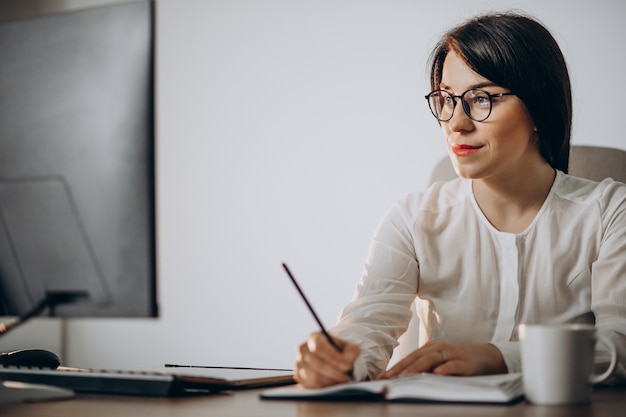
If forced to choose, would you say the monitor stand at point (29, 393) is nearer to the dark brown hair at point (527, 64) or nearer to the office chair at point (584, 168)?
the office chair at point (584, 168)

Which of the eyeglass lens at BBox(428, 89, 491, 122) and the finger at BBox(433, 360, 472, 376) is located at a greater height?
the eyeglass lens at BBox(428, 89, 491, 122)

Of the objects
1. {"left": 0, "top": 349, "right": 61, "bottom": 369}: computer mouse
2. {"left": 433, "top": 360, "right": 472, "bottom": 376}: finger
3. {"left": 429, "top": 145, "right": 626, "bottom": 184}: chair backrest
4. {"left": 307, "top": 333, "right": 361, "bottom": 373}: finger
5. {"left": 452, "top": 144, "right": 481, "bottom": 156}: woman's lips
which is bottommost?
{"left": 0, "top": 349, "right": 61, "bottom": 369}: computer mouse

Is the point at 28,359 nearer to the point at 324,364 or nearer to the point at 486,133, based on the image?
the point at 324,364

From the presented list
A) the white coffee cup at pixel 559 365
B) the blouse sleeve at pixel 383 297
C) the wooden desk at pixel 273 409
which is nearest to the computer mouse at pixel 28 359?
the wooden desk at pixel 273 409

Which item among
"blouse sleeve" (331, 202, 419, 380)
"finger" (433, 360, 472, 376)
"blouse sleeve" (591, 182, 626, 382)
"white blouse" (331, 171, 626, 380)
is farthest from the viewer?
"white blouse" (331, 171, 626, 380)

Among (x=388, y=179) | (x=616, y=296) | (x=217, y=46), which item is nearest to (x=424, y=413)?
(x=616, y=296)

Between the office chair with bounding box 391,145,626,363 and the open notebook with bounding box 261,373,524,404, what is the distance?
657mm

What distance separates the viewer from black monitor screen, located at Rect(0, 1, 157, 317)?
0.70 metres

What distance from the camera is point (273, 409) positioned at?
79 centimetres

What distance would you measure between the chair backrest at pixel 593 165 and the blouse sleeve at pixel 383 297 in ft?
0.66

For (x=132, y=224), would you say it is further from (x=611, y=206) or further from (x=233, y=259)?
(x=233, y=259)

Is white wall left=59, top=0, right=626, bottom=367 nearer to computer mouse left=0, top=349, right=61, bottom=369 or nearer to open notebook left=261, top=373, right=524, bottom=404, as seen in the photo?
computer mouse left=0, top=349, right=61, bottom=369

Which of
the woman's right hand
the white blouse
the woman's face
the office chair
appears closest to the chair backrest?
the office chair

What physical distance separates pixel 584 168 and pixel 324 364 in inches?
36.0
